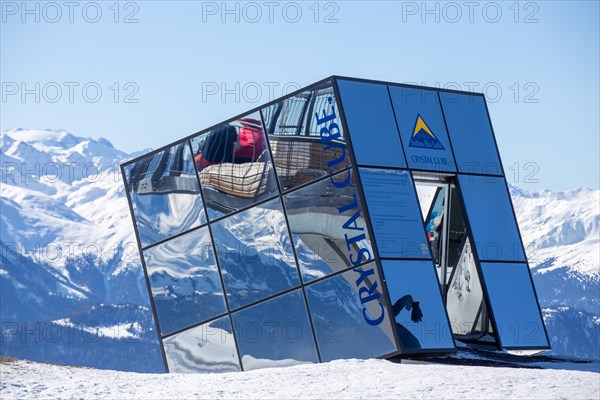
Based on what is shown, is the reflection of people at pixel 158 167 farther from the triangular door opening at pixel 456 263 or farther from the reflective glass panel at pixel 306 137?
the triangular door opening at pixel 456 263

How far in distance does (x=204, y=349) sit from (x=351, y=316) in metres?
4.77

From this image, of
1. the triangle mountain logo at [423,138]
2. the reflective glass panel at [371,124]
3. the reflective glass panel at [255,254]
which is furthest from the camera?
the triangle mountain logo at [423,138]

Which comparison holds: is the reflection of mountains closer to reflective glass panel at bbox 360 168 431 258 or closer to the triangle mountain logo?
reflective glass panel at bbox 360 168 431 258

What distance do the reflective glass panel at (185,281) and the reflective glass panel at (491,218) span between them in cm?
661

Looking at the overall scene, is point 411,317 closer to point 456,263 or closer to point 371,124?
point 371,124

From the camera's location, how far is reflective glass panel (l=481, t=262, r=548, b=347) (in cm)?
3084

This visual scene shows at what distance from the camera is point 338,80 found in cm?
2877

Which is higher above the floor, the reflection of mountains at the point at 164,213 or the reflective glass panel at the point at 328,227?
the reflection of mountains at the point at 164,213

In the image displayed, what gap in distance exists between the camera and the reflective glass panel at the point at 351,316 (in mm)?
27578

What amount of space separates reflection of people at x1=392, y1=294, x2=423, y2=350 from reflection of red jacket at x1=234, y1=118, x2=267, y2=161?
17.2ft

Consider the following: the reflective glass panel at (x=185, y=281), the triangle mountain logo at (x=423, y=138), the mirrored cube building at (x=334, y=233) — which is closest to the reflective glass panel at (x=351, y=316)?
the mirrored cube building at (x=334, y=233)

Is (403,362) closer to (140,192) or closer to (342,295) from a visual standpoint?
(342,295)

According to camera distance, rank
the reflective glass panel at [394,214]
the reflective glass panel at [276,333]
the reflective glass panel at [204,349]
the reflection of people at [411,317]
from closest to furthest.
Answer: the reflection of people at [411,317] < the reflective glass panel at [394,214] < the reflective glass panel at [276,333] < the reflective glass panel at [204,349]

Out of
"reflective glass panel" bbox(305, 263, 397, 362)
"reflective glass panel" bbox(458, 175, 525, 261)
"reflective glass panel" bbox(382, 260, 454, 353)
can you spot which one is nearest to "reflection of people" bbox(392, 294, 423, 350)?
"reflective glass panel" bbox(382, 260, 454, 353)
